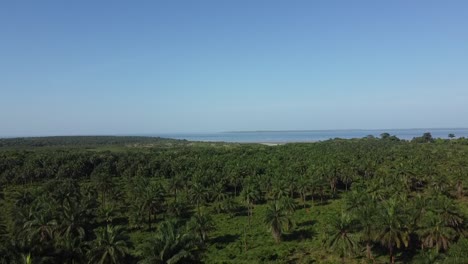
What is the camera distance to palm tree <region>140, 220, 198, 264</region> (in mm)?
39969

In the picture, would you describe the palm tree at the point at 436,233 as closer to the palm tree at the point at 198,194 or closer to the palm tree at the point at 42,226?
the palm tree at the point at 198,194

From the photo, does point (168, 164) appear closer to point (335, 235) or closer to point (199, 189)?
point (199, 189)

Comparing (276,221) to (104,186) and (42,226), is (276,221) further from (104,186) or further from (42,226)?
(104,186)

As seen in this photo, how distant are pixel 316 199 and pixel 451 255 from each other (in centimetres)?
6567

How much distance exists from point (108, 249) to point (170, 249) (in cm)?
1193

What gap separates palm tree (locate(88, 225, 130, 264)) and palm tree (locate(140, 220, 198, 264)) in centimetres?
839

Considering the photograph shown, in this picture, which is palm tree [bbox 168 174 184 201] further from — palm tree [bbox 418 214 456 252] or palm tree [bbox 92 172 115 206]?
palm tree [bbox 418 214 456 252]

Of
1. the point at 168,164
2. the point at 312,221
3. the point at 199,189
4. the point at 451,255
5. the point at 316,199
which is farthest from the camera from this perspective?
the point at 168,164

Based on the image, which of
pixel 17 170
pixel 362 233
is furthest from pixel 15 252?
pixel 17 170

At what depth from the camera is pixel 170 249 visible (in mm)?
41000

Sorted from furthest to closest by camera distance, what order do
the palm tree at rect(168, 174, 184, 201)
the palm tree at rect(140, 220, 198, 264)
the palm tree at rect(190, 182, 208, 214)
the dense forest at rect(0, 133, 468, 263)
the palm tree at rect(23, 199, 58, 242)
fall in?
the palm tree at rect(168, 174, 184, 201), the palm tree at rect(190, 182, 208, 214), the palm tree at rect(23, 199, 58, 242), the dense forest at rect(0, 133, 468, 263), the palm tree at rect(140, 220, 198, 264)

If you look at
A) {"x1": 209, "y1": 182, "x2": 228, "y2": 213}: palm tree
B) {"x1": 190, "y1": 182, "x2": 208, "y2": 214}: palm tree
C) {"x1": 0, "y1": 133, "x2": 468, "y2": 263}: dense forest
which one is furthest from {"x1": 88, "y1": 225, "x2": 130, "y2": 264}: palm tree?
{"x1": 209, "y1": 182, "x2": 228, "y2": 213}: palm tree

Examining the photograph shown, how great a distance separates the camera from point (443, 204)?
2393 inches

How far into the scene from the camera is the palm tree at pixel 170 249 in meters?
40.0
